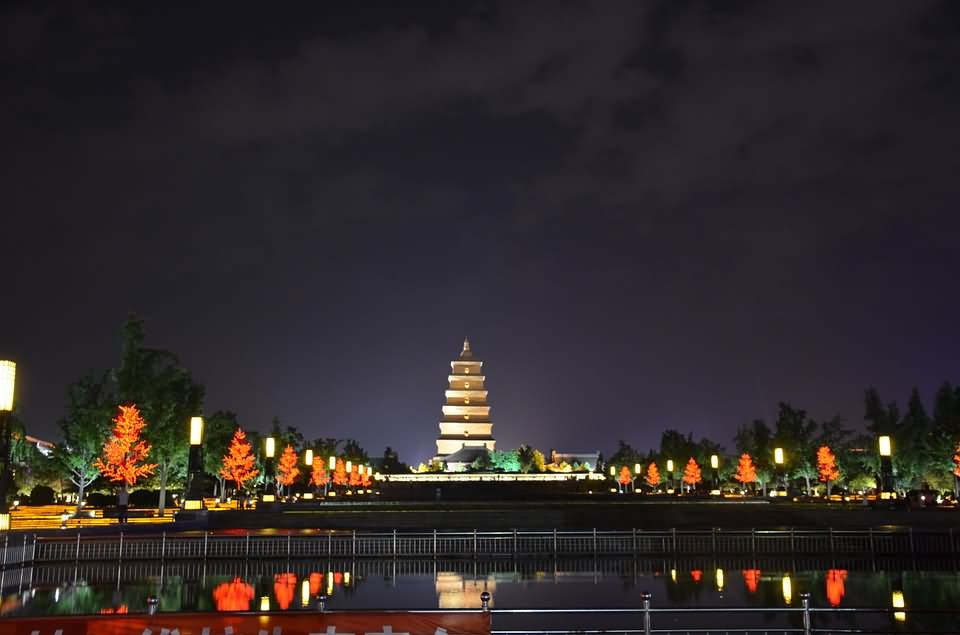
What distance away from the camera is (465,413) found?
106562mm

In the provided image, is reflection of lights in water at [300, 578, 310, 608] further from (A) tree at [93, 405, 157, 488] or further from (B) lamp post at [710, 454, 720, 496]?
(B) lamp post at [710, 454, 720, 496]

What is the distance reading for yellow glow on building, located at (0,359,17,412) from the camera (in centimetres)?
2223

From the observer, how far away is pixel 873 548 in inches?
978

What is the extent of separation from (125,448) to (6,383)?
47.3 ft

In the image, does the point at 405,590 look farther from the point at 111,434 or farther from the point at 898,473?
the point at 898,473

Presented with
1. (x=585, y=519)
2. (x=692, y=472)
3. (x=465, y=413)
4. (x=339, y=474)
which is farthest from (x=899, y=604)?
(x=465, y=413)

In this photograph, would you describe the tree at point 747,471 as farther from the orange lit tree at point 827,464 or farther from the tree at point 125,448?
the tree at point 125,448

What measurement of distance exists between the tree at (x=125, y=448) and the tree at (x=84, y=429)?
627 millimetres

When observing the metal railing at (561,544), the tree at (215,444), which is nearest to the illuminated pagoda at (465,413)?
the tree at (215,444)

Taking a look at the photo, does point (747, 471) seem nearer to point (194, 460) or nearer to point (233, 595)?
point (194, 460)

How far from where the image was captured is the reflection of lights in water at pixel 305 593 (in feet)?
52.0

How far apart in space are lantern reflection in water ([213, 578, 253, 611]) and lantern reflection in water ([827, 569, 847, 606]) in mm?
10615

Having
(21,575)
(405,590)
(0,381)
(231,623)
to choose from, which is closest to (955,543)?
(405,590)

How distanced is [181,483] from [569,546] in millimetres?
30028
